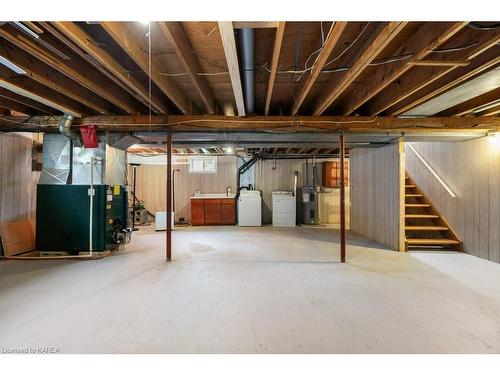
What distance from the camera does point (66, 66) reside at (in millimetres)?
2275

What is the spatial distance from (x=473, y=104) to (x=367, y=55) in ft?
8.78

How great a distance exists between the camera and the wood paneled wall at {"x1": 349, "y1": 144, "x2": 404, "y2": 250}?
4.32 meters

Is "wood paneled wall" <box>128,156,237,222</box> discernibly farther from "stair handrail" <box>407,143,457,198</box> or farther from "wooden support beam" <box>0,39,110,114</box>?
"stair handrail" <box>407,143,457,198</box>

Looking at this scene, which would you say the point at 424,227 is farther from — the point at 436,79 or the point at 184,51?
the point at 184,51

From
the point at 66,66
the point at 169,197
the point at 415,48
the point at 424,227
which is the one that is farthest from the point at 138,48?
the point at 424,227

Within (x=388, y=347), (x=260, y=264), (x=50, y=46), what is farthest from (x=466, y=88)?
(x=50, y=46)

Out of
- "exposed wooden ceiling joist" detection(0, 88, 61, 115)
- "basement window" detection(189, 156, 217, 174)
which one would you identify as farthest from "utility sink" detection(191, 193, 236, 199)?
"exposed wooden ceiling joist" detection(0, 88, 61, 115)

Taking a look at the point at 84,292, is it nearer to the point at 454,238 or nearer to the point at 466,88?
the point at 466,88

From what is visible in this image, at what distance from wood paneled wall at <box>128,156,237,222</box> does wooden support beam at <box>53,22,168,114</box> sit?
17.0 ft

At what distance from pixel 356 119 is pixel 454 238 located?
2911 mm
